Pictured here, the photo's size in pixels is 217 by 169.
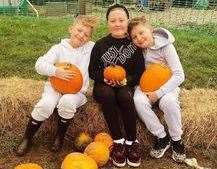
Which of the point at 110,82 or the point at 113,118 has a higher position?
the point at 110,82

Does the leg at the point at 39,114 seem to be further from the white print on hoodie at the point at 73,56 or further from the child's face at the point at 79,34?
the child's face at the point at 79,34

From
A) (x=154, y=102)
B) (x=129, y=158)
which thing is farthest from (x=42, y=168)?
(x=154, y=102)

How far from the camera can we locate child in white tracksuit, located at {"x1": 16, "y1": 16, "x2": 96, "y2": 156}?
4.91 meters

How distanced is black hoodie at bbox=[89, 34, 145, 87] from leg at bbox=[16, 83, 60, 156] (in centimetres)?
43

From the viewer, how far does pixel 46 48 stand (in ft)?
25.0

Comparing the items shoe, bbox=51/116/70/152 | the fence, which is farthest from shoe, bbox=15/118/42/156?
the fence

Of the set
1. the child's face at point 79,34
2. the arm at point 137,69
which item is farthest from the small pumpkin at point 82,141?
the child's face at point 79,34

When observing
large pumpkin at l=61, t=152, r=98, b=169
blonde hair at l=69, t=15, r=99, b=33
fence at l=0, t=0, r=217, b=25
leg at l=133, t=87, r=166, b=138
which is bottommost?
fence at l=0, t=0, r=217, b=25

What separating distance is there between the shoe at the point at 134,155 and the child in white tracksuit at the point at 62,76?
61 cm

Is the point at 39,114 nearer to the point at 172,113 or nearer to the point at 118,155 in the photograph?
the point at 118,155

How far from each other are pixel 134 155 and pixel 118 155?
0.14 meters

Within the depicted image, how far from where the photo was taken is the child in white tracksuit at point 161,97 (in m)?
4.96

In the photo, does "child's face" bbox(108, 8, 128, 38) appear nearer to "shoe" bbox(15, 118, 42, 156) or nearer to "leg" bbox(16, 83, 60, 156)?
"leg" bbox(16, 83, 60, 156)

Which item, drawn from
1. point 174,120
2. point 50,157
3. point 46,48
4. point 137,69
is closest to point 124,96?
point 137,69
